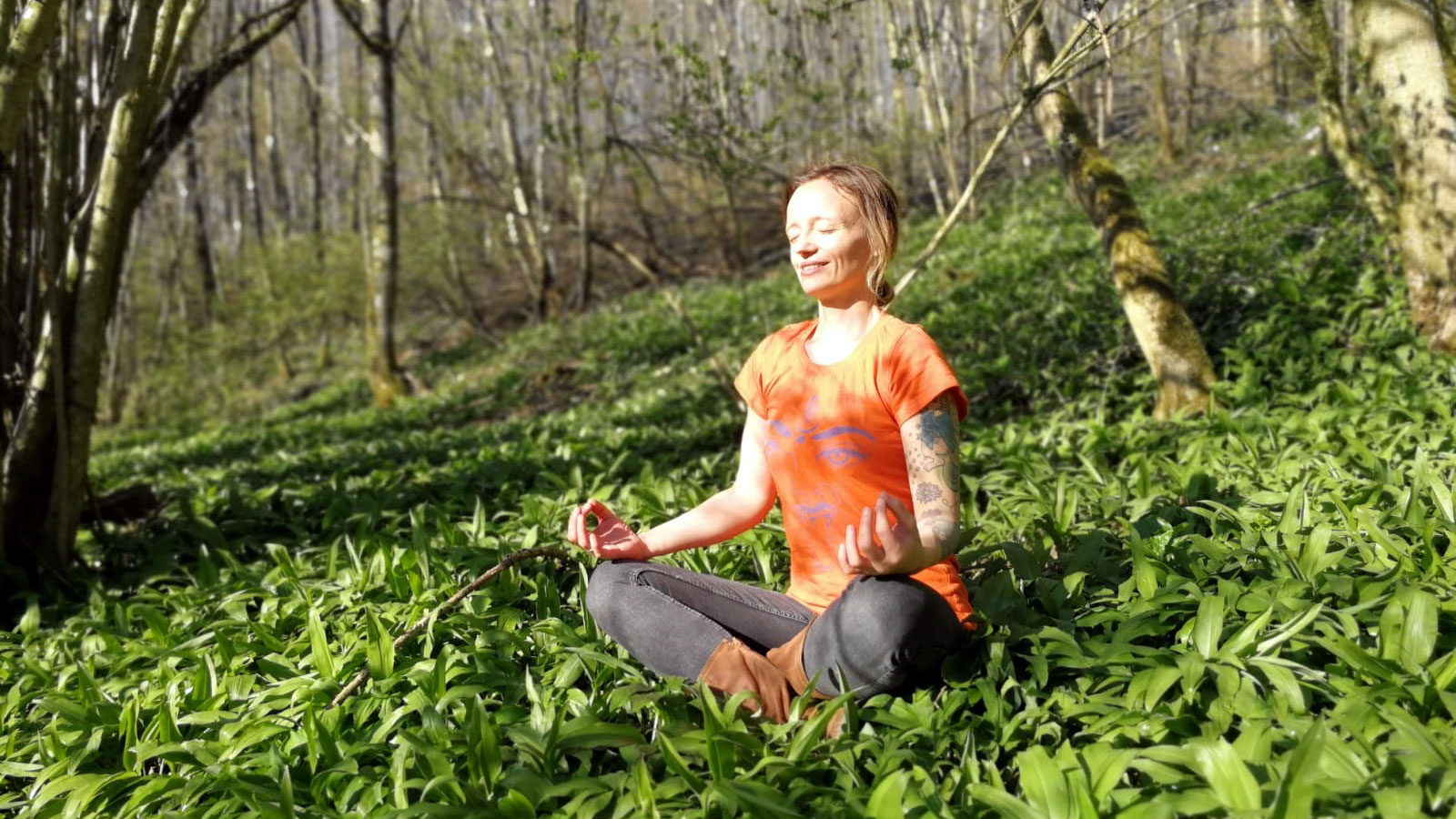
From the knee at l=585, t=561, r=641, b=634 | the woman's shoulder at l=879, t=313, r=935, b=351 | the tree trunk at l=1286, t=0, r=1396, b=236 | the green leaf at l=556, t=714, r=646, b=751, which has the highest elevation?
the tree trunk at l=1286, t=0, r=1396, b=236

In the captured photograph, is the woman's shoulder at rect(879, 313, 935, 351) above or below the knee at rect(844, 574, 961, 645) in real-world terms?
above

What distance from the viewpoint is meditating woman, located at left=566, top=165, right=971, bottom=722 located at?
205 cm

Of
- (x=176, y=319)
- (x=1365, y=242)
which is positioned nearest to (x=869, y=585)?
(x=1365, y=242)

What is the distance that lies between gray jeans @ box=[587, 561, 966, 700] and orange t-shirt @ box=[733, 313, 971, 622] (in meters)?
0.13

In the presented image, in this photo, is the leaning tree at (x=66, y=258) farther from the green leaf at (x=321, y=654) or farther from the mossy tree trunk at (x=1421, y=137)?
the mossy tree trunk at (x=1421, y=137)

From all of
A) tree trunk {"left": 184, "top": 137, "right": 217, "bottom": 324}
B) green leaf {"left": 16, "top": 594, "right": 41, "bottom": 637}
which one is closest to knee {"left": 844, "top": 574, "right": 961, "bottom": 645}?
green leaf {"left": 16, "top": 594, "right": 41, "bottom": 637}

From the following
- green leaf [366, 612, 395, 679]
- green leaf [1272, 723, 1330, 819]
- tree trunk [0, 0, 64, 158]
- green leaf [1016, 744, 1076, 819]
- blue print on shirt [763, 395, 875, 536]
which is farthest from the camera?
tree trunk [0, 0, 64, 158]

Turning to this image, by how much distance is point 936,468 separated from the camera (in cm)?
206

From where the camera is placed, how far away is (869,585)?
1973mm

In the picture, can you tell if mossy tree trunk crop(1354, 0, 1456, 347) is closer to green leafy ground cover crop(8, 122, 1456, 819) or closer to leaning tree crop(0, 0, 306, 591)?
green leafy ground cover crop(8, 122, 1456, 819)

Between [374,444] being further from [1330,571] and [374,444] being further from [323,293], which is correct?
[323,293]

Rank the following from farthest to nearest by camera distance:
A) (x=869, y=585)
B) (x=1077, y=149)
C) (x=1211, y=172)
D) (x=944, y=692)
→ (x=1211, y=172) → (x=1077, y=149) → (x=944, y=692) → (x=869, y=585)

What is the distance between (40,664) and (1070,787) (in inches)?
123

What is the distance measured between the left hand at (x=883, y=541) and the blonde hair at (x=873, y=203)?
2.19 feet
